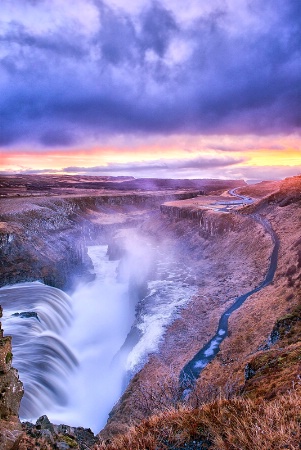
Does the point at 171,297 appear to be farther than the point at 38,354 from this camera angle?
Yes

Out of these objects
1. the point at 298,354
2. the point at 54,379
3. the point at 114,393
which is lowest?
the point at 114,393

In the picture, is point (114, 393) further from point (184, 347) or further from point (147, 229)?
point (147, 229)

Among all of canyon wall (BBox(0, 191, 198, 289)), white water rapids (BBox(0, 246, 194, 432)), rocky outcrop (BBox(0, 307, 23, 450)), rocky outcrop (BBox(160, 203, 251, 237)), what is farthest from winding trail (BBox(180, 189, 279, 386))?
canyon wall (BBox(0, 191, 198, 289))

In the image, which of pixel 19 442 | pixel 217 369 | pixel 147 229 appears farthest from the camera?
pixel 147 229

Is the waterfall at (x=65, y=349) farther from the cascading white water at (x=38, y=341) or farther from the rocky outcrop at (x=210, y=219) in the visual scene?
the rocky outcrop at (x=210, y=219)

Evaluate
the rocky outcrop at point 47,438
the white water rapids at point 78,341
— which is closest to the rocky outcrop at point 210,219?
the white water rapids at point 78,341

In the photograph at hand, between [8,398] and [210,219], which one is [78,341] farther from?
[210,219]

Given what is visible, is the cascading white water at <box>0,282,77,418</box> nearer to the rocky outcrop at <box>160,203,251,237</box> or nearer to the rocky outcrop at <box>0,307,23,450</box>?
the rocky outcrop at <box>0,307,23,450</box>

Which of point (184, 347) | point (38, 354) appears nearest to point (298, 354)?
point (184, 347)

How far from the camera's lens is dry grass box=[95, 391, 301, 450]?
6195 millimetres

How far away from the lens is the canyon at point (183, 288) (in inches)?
461

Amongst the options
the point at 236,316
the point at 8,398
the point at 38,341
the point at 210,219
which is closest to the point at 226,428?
the point at 8,398

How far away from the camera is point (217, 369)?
21781mm

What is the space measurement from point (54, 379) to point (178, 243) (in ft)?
158
